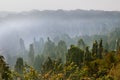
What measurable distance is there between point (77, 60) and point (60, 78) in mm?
36706

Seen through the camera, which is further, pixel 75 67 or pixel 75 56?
pixel 75 56

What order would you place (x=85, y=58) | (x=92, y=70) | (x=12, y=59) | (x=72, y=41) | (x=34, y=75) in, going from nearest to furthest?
1. (x=34, y=75)
2. (x=92, y=70)
3. (x=85, y=58)
4. (x=12, y=59)
5. (x=72, y=41)

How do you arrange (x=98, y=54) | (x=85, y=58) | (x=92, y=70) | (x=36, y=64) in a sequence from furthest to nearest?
(x=36, y=64), (x=98, y=54), (x=85, y=58), (x=92, y=70)

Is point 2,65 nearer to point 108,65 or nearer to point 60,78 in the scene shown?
point 60,78

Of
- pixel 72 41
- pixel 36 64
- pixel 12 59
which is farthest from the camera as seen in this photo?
pixel 72 41

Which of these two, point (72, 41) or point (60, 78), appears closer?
point (60, 78)

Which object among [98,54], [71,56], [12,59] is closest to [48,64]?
[71,56]

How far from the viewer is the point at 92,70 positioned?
40.2m

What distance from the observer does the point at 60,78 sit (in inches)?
774

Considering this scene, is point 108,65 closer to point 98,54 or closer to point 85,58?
point 85,58

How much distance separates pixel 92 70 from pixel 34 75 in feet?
72.6

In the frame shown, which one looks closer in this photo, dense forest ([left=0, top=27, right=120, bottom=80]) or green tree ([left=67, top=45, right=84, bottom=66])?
dense forest ([left=0, top=27, right=120, bottom=80])

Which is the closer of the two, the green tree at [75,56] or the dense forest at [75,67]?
the dense forest at [75,67]

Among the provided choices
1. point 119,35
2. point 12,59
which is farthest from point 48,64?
point 119,35
